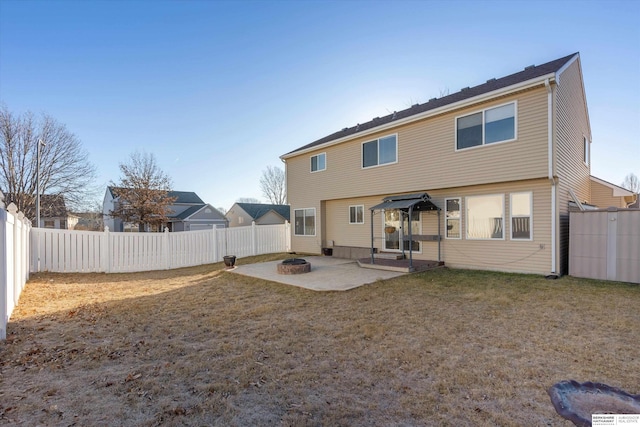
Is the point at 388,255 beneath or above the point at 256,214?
beneath

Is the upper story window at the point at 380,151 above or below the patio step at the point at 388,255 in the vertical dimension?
above

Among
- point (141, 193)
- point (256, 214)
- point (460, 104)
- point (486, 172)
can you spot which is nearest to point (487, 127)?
point (460, 104)

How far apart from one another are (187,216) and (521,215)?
1259 inches

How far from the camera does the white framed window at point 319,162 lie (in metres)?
14.2

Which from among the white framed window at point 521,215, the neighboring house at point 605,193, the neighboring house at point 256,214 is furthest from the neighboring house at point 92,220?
the neighboring house at point 605,193

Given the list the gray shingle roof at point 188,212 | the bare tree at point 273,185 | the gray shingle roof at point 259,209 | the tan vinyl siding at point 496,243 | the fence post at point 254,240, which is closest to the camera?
the tan vinyl siding at point 496,243

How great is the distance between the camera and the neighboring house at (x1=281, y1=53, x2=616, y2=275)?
809cm

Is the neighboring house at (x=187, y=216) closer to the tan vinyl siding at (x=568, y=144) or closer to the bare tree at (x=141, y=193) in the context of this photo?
the bare tree at (x=141, y=193)

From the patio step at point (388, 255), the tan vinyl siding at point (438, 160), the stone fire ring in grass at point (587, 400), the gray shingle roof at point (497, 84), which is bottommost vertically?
the stone fire ring in grass at point (587, 400)

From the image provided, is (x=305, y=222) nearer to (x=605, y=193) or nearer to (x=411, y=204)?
(x=411, y=204)

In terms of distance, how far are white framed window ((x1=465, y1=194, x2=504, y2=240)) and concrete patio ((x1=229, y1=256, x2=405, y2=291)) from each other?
2921 mm

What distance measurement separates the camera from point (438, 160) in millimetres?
10031

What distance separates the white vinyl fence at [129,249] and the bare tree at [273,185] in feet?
110

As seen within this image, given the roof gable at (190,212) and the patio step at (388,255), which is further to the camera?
the roof gable at (190,212)
